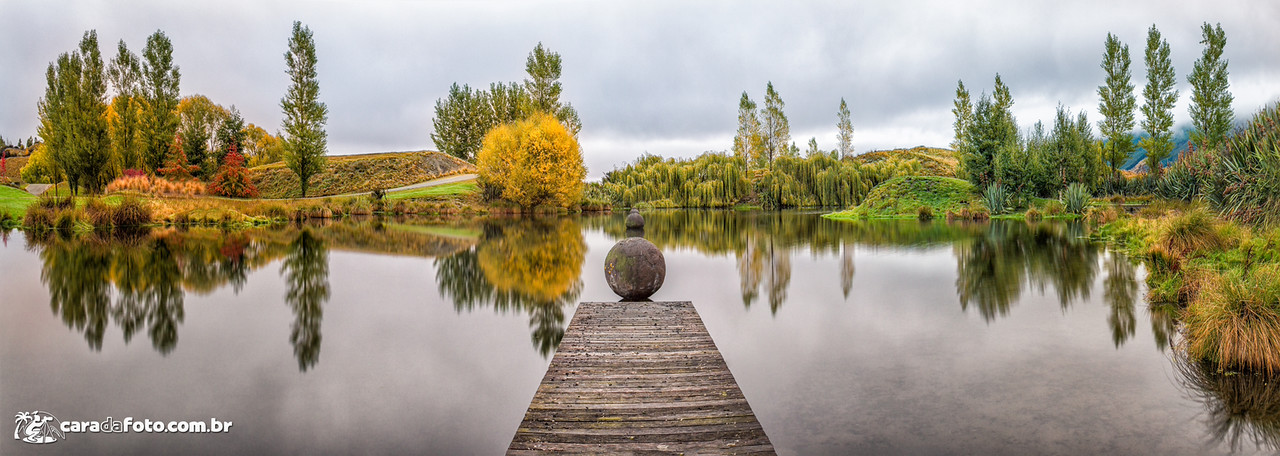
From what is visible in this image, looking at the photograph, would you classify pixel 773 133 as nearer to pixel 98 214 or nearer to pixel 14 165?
pixel 98 214

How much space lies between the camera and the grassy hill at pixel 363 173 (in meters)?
51.7

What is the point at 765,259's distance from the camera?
15.0m

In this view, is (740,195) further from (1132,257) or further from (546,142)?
(1132,257)

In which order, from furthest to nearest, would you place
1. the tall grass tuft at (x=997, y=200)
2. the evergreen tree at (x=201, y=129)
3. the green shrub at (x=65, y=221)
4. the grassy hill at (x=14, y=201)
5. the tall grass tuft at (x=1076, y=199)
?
the evergreen tree at (x=201, y=129)
the tall grass tuft at (x=997, y=200)
the tall grass tuft at (x=1076, y=199)
the grassy hill at (x=14, y=201)
the green shrub at (x=65, y=221)

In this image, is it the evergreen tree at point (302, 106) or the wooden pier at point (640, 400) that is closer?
the wooden pier at point (640, 400)

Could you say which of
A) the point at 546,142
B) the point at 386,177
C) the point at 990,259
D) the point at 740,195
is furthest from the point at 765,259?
the point at 386,177

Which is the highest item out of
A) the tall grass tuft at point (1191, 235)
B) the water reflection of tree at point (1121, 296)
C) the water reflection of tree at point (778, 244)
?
the tall grass tuft at point (1191, 235)

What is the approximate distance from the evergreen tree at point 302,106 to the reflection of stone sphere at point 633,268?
3982 centimetres

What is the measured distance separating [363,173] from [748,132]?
127 ft

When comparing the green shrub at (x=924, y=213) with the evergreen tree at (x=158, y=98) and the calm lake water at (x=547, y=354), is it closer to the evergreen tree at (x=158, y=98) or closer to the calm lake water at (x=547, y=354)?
the calm lake water at (x=547, y=354)

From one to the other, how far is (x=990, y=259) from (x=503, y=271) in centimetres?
1149

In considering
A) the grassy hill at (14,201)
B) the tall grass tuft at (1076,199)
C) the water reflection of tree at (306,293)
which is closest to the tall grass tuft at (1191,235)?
the water reflection of tree at (306,293)

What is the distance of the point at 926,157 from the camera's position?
333 ft

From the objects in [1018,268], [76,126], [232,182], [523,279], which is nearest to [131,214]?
[76,126]
